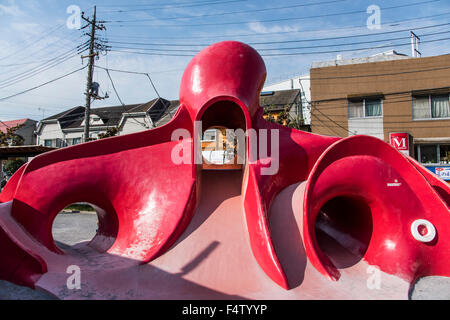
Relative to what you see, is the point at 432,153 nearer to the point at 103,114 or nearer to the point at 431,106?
the point at 431,106

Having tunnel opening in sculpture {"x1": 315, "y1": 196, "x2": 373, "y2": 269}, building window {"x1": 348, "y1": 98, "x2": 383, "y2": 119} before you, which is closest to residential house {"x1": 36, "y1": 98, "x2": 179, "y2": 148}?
building window {"x1": 348, "y1": 98, "x2": 383, "y2": 119}

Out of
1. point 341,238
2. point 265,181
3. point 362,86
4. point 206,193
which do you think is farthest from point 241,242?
point 362,86

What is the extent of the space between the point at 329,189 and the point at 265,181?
1406mm

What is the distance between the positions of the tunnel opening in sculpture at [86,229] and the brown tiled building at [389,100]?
1299 cm

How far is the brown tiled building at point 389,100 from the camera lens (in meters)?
17.5

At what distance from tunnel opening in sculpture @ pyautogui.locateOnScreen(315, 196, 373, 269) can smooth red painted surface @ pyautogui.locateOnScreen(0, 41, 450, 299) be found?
0.06 m

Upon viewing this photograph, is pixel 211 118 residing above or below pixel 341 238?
above

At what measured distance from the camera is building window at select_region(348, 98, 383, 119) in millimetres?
18469

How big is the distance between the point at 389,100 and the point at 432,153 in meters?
3.43

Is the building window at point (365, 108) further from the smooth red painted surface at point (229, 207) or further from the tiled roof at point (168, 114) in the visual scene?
the tiled roof at point (168, 114)
